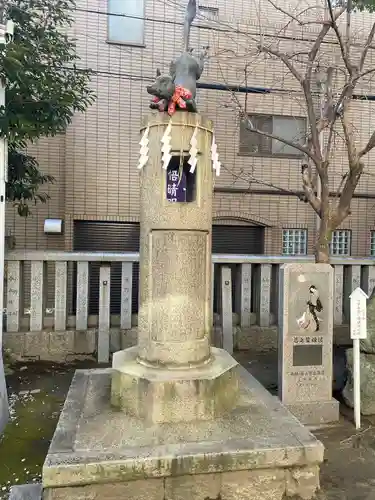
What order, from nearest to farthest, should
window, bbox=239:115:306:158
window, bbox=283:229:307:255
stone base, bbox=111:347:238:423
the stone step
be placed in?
the stone step
stone base, bbox=111:347:238:423
window, bbox=239:115:306:158
window, bbox=283:229:307:255

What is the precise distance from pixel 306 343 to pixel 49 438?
3.06 m

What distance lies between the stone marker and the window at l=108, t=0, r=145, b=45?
7136 millimetres

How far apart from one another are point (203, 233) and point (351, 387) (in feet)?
9.89

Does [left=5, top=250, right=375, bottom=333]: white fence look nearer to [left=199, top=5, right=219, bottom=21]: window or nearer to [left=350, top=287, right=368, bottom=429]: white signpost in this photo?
[left=350, top=287, right=368, bottom=429]: white signpost

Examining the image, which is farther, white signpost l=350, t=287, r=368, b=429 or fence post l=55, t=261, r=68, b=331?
fence post l=55, t=261, r=68, b=331

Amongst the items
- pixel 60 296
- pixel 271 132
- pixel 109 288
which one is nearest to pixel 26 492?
pixel 60 296

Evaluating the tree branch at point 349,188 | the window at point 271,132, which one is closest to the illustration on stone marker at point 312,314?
the tree branch at point 349,188

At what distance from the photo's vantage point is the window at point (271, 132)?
9.93m

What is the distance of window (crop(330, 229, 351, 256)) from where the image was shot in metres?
10.4

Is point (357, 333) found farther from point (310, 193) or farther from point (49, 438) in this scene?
point (49, 438)

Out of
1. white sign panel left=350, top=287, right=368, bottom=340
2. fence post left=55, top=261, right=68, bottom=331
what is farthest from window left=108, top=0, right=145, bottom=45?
white sign panel left=350, top=287, right=368, bottom=340

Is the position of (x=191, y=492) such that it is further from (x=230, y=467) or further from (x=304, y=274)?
(x=304, y=274)

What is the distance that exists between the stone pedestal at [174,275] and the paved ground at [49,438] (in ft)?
3.54

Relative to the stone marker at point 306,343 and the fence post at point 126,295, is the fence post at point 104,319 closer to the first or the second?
the fence post at point 126,295
